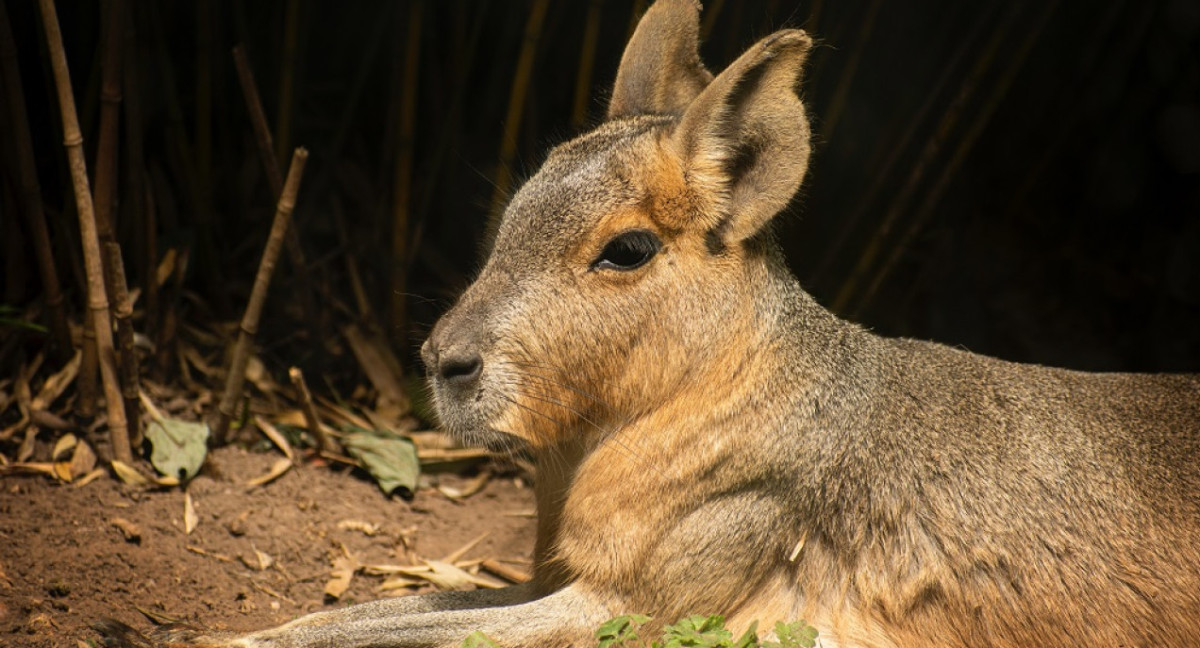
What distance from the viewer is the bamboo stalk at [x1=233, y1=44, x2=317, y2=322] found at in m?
4.32

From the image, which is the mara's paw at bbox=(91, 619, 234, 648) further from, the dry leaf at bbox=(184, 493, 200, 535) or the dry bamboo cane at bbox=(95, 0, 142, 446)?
the dry bamboo cane at bbox=(95, 0, 142, 446)

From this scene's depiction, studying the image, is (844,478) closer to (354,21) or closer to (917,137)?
(917,137)

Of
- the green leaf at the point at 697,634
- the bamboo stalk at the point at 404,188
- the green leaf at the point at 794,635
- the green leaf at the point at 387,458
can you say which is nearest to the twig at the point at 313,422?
the green leaf at the point at 387,458

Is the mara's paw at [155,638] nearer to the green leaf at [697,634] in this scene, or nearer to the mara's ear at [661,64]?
the green leaf at [697,634]

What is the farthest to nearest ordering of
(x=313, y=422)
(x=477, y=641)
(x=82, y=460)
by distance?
(x=313, y=422) → (x=82, y=460) → (x=477, y=641)

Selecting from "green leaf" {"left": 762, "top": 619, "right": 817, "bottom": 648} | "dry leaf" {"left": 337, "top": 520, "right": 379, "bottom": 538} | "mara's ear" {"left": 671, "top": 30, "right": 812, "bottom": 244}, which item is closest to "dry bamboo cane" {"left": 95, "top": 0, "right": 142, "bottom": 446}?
"dry leaf" {"left": 337, "top": 520, "right": 379, "bottom": 538}

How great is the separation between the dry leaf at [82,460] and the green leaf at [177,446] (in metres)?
0.21

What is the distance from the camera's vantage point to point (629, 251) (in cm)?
343

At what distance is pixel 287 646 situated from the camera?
3.50m

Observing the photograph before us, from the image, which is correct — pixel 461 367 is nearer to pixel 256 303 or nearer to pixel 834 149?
pixel 256 303

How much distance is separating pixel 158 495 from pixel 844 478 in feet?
8.51

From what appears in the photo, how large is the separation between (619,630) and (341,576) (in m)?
1.48

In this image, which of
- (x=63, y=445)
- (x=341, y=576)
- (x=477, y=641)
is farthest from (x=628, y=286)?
(x=63, y=445)

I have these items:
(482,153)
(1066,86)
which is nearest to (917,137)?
(1066,86)
